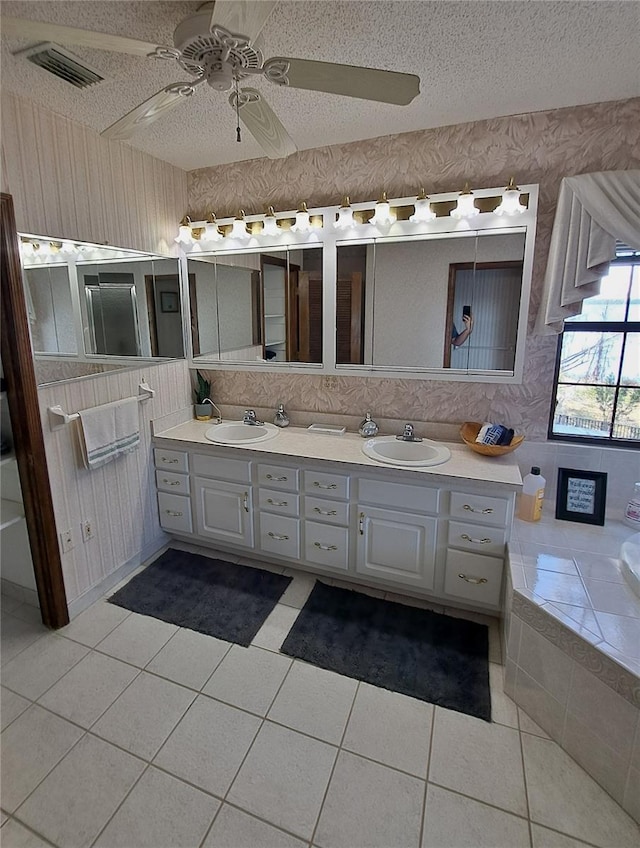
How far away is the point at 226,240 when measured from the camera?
2.82 m

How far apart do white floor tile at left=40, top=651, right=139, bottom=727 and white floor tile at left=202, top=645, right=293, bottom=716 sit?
39 cm

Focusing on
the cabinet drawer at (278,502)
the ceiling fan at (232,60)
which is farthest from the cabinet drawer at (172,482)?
the ceiling fan at (232,60)

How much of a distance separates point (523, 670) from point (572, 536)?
73 cm

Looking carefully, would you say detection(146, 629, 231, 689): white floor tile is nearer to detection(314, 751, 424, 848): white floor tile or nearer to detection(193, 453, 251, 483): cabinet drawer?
detection(314, 751, 424, 848): white floor tile

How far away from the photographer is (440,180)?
7.66ft

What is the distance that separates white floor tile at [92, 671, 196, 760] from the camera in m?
1.62

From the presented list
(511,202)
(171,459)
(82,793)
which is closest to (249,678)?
(82,793)

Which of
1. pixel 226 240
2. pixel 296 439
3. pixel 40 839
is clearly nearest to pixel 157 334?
pixel 226 240

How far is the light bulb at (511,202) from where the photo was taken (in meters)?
2.12

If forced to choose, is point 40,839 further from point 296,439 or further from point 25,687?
point 296,439

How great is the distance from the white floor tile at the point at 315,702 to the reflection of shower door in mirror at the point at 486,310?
1754 millimetres

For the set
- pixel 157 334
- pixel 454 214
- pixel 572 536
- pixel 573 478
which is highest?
pixel 454 214

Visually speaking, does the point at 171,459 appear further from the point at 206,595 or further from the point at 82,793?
the point at 82,793

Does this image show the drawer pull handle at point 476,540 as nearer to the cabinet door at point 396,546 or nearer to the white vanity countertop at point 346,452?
the cabinet door at point 396,546
